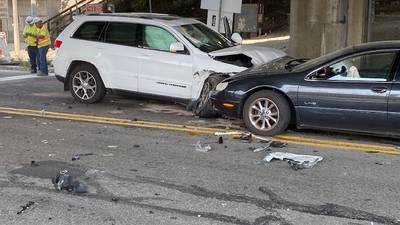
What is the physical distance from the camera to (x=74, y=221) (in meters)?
4.52

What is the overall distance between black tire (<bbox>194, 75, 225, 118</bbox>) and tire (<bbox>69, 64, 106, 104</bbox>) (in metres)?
2.11

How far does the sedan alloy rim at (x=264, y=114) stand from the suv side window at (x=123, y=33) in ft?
9.69

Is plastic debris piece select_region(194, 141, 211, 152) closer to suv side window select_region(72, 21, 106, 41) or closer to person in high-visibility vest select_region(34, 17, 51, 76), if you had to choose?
suv side window select_region(72, 21, 106, 41)

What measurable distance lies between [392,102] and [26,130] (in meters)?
5.13

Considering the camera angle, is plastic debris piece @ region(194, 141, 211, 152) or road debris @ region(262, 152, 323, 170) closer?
road debris @ region(262, 152, 323, 170)

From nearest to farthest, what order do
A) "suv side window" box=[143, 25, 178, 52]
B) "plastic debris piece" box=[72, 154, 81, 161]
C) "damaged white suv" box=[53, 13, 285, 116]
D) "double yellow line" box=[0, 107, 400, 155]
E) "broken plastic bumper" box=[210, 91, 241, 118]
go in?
"plastic debris piece" box=[72, 154, 81, 161] < "double yellow line" box=[0, 107, 400, 155] < "broken plastic bumper" box=[210, 91, 241, 118] < "damaged white suv" box=[53, 13, 285, 116] < "suv side window" box=[143, 25, 178, 52]

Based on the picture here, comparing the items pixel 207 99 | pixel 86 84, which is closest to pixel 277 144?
pixel 207 99

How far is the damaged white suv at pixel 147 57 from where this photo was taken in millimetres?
8867

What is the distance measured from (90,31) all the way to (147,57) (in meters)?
1.49

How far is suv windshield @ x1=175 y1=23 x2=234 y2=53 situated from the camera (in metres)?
9.24

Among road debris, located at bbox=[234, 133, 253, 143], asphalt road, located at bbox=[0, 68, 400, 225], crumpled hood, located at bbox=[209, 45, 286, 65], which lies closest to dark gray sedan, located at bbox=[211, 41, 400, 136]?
road debris, located at bbox=[234, 133, 253, 143]

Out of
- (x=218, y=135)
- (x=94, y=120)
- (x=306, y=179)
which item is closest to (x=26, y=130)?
(x=94, y=120)

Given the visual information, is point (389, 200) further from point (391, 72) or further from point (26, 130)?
point (26, 130)

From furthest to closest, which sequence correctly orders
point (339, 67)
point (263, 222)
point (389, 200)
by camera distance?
point (339, 67) → point (389, 200) → point (263, 222)
